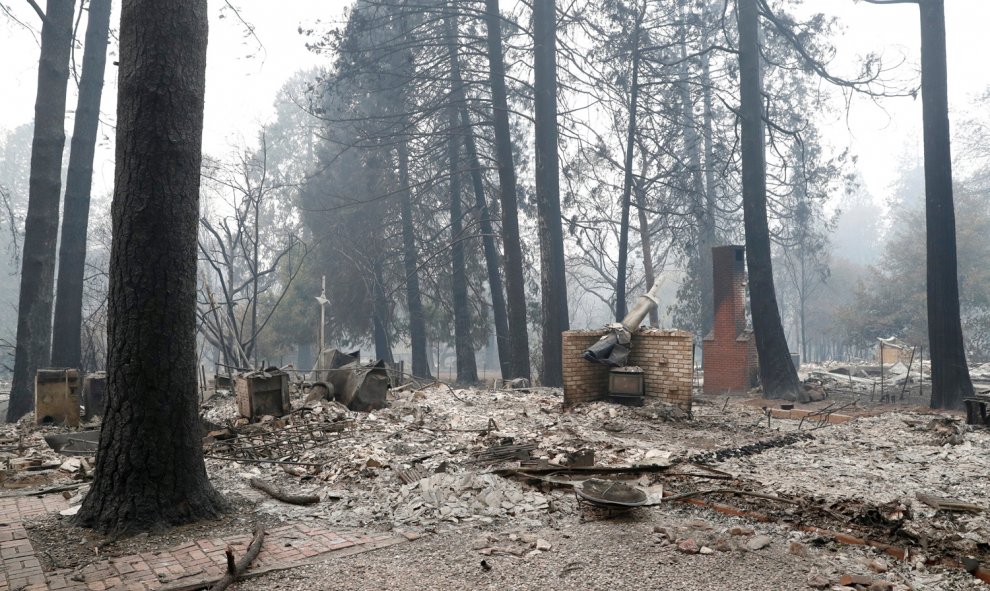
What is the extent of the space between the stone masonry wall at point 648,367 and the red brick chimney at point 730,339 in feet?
24.9

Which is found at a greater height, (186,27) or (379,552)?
(186,27)

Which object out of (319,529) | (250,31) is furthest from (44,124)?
(319,529)

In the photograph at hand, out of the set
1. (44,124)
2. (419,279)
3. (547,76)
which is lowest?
(419,279)

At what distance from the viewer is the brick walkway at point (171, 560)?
3643mm

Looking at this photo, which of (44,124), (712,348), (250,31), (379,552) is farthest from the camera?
(712,348)

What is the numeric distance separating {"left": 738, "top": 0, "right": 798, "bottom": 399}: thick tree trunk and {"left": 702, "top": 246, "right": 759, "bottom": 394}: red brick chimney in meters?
2.38

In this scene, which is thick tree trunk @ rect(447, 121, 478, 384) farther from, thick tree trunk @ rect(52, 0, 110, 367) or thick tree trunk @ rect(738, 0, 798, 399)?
thick tree trunk @ rect(52, 0, 110, 367)

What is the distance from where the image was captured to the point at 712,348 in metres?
17.9

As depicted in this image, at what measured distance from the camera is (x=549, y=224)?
15.7 metres

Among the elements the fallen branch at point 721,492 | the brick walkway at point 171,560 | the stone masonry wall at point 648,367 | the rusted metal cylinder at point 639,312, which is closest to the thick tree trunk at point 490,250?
the rusted metal cylinder at point 639,312

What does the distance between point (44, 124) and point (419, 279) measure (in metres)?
16.0

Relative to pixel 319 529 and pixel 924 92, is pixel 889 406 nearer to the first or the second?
pixel 924 92

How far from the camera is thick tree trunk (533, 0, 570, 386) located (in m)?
15.5

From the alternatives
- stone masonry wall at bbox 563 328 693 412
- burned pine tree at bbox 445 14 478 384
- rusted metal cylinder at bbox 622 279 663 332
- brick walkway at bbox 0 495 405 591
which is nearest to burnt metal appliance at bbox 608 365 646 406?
stone masonry wall at bbox 563 328 693 412
